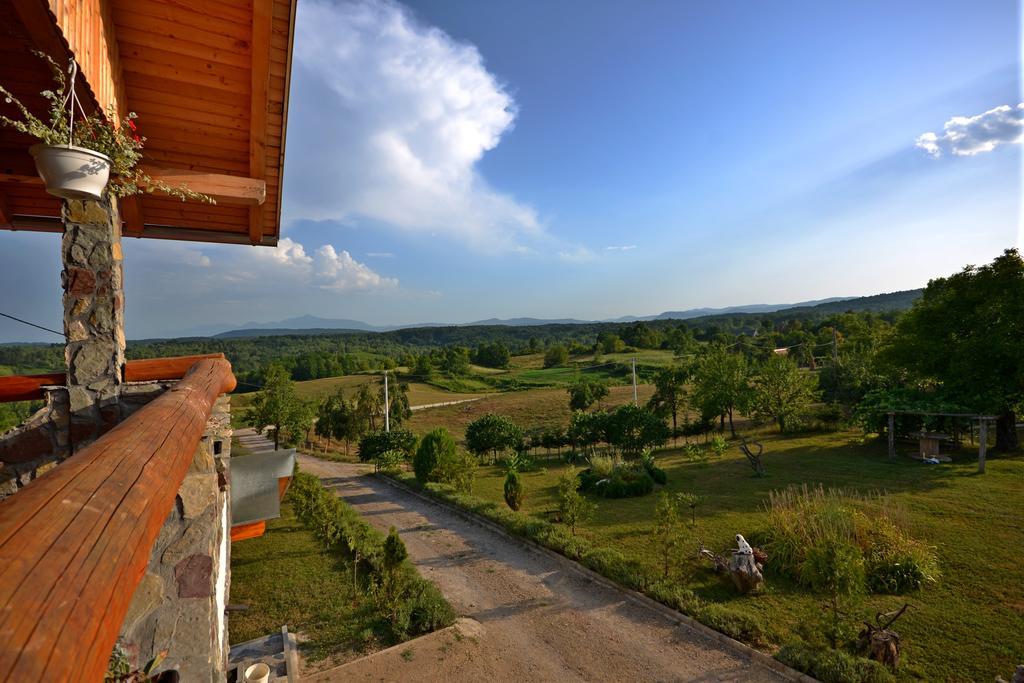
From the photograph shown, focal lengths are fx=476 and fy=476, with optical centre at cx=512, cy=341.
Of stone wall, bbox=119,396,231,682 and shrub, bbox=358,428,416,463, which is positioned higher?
stone wall, bbox=119,396,231,682

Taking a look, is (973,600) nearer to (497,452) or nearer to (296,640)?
(296,640)

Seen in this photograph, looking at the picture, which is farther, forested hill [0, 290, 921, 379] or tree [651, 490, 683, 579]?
forested hill [0, 290, 921, 379]

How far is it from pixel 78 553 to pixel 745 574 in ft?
28.4

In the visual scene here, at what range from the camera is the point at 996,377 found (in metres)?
14.2

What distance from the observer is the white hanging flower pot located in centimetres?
264

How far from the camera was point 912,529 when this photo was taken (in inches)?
370

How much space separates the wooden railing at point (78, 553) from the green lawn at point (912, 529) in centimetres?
763

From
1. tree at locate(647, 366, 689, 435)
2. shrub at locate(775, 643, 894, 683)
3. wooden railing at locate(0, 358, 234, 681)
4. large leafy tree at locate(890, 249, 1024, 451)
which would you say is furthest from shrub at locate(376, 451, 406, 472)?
large leafy tree at locate(890, 249, 1024, 451)

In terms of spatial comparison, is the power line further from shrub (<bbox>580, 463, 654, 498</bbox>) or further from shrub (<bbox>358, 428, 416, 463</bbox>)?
shrub (<bbox>358, 428, 416, 463</bbox>)

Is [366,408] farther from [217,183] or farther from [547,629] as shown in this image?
[217,183]

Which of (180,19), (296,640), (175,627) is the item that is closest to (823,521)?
(296,640)

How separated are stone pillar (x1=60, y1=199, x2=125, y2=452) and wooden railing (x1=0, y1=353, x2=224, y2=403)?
12cm

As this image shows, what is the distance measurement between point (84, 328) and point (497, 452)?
768 inches

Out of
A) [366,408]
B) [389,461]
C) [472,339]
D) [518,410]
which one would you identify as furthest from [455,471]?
[472,339]
